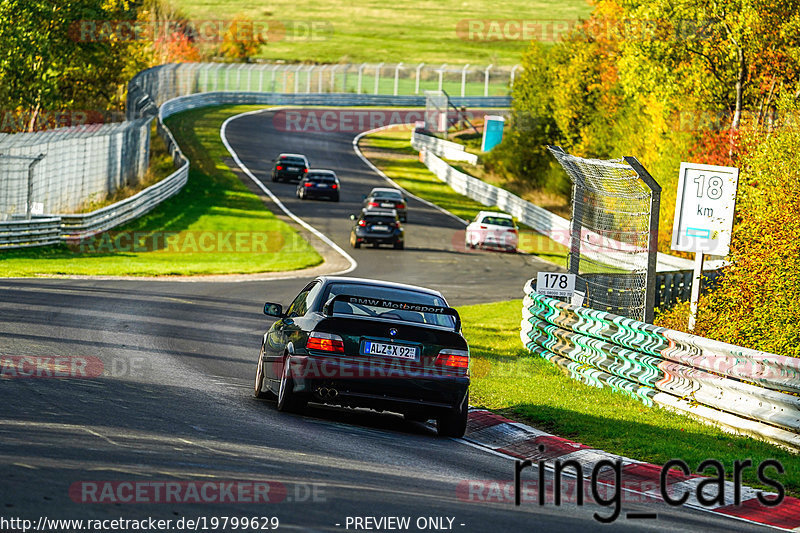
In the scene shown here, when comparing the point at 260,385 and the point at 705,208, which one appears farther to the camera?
the point at 705,208

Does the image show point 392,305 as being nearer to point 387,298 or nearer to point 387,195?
point 387,298

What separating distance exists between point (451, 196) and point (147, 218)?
20570 millimetres

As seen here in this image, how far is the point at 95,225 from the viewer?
118 feet

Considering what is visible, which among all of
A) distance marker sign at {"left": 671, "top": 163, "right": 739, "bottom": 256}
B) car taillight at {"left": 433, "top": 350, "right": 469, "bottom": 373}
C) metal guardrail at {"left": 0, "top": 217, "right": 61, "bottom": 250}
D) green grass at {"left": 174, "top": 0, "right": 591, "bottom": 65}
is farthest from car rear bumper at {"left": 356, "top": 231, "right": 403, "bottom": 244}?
green grass at {"left": 174, "top": 0, "right": 591, "bottom": 65}

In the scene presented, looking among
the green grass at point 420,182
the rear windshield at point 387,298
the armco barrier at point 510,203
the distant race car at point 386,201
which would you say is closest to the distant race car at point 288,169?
the green grass at point 420,182

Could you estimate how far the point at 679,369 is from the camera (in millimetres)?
12664

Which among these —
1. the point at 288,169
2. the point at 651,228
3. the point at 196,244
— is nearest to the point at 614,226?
the point at 651,228

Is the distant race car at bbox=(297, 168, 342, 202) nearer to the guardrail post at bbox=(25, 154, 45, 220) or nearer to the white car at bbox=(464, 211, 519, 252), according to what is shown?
the white car at bbox=(464, 211, 519, 252)

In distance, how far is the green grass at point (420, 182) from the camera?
1745 inches

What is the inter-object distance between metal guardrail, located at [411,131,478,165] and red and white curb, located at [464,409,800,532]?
5714cm

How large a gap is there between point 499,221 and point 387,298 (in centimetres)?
3064

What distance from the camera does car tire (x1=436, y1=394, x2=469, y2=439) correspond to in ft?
35.6

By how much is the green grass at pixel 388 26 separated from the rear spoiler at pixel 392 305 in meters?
113

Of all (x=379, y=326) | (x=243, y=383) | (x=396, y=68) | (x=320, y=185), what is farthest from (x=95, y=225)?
(x=396, y=68)
